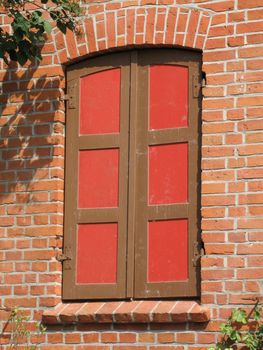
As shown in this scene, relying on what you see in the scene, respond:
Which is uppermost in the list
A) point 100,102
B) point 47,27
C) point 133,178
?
point 47,27

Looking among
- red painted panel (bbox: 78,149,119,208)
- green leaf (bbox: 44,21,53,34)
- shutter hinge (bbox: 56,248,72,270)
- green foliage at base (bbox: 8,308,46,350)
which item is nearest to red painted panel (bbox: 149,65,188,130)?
red painted panel (bbox: 78,149,119,208)

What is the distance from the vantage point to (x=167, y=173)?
7516 mm

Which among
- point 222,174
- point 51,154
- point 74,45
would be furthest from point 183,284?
point 74,45

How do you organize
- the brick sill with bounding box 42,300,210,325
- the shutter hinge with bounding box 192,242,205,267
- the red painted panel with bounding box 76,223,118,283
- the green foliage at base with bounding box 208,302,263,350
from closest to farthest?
the green foliage at base with bounding box 208,302,263,350 < the brick sill with bounding box 42,300,210,325 < the shutter hinge with bounding box 192,242,205,267 < the red painted panel with bounding box 76,223,118,283

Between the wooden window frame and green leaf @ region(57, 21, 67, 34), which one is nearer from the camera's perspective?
A: the wooden window frame

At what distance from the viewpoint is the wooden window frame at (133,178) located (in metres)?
7.38

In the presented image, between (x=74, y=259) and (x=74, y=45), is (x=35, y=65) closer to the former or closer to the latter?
(x=74, y=45)

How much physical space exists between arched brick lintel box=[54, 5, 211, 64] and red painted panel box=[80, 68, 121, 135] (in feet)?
0.69

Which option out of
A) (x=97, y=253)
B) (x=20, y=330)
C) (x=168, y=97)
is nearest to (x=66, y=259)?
(x=97, y=253)

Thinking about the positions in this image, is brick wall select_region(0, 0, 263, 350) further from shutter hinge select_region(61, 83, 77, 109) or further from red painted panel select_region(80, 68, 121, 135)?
red painted panel select_region(80, 68, 121, 135)

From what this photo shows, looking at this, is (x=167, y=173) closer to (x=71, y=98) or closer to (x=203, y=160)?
(x=203, y=160)

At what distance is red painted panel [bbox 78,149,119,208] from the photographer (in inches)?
301

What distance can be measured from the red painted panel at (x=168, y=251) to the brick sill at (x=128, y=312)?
207mm

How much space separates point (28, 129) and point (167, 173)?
3.93 feet
